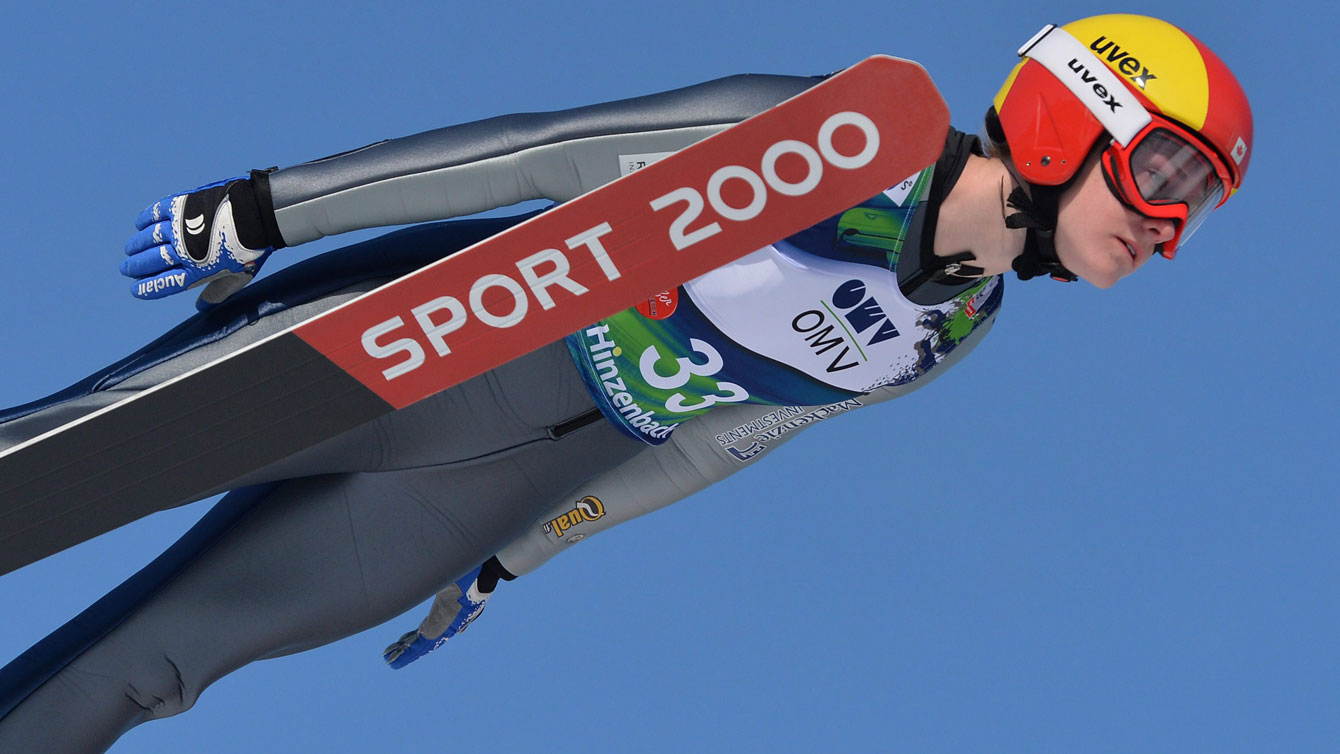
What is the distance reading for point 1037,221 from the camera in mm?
1415

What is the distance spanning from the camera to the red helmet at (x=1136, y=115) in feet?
4.43

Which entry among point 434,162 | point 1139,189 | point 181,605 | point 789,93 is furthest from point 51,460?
point 1139,189

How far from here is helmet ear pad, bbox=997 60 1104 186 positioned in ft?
4.50

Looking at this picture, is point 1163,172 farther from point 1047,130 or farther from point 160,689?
point 160,689

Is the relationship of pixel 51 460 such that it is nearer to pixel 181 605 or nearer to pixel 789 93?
pixel 181 605

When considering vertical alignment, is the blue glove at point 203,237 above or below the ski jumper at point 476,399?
above

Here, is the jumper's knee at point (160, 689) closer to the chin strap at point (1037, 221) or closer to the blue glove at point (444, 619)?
the blue glove at point (444, 619)

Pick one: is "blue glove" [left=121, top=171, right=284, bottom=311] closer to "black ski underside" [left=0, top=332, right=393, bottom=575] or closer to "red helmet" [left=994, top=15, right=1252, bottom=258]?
"black ski underside" [left=0, top=332, right=393, bottom=575]

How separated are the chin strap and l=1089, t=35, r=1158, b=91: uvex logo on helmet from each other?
13cm

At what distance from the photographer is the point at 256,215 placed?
1.43m

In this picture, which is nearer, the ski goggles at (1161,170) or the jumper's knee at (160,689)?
the ski goggles at (1161,170)

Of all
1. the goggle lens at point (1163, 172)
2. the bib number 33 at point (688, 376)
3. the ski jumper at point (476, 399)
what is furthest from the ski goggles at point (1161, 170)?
the bib number 33 at point (688, 376)

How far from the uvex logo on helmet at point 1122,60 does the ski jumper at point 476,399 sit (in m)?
0.16

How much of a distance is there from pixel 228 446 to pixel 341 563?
31 cm
